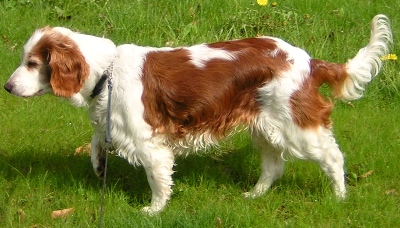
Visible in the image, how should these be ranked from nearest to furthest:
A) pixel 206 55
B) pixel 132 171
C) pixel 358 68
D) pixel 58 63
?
1. pixel 58 63
2. pixel 206 55
3. pixel 358 68
4. pixel 132 171

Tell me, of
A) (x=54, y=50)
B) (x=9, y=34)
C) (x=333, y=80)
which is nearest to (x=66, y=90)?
(x=54, y=50)

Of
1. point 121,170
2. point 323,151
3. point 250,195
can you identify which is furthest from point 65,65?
point 323,151

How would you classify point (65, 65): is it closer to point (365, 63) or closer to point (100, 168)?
point (100, 168)

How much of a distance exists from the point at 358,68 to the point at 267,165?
978 millimetres

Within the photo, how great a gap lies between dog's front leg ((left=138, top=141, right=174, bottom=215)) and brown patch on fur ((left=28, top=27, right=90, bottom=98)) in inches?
24.4

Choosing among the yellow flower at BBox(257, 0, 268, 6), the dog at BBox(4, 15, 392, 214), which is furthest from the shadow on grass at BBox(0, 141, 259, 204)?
the yellow flower at BBox(257, 0, 268, 6)

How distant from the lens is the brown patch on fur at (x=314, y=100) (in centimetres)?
503

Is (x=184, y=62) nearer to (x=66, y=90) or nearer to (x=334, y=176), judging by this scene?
(x=66, y=90)

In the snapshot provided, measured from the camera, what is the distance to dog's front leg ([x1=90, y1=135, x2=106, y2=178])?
5473 mm

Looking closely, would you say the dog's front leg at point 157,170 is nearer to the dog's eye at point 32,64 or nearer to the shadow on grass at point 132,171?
the shadow on grass at point 132,171

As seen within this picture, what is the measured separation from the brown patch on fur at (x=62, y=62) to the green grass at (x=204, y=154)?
0.88m

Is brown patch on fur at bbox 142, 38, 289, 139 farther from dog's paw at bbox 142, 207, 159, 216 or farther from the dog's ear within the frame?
dog's paw at bbox 142, 207, 159, 216

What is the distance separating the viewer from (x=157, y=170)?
5.16 m

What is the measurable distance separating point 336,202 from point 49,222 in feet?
6.48
